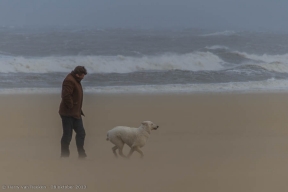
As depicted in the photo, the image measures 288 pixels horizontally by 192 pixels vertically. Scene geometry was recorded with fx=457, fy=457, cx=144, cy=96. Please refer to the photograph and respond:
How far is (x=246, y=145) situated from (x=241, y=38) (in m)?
15.1

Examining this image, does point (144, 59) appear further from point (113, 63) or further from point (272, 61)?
point (272, 61)

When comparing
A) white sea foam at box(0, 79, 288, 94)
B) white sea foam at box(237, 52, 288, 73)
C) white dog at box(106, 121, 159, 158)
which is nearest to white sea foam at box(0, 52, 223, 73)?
white sea foam at box(237, 52, 288, 73)

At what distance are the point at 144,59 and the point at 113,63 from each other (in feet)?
4.40

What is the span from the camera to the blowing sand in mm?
5230

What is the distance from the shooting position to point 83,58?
55.3ft

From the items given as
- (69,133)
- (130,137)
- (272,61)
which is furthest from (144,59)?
(69,133)

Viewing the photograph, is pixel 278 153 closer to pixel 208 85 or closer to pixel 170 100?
pixel 170 100

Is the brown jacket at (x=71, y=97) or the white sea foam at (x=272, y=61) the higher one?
the white sea foam at (x=272, y=61)

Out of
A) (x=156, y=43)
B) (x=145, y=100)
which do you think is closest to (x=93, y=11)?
(x=156, y=43)

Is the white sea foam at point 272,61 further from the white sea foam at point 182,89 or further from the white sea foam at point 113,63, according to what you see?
the white sea foam at point 182,89

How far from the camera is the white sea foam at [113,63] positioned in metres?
14.8

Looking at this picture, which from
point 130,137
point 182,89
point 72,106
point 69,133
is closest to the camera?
point 72,106

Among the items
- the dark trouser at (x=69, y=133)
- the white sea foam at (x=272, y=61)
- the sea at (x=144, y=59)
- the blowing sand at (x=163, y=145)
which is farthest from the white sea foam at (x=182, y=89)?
the dark trouser at (x=69, y=133)

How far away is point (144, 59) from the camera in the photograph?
651 inches
